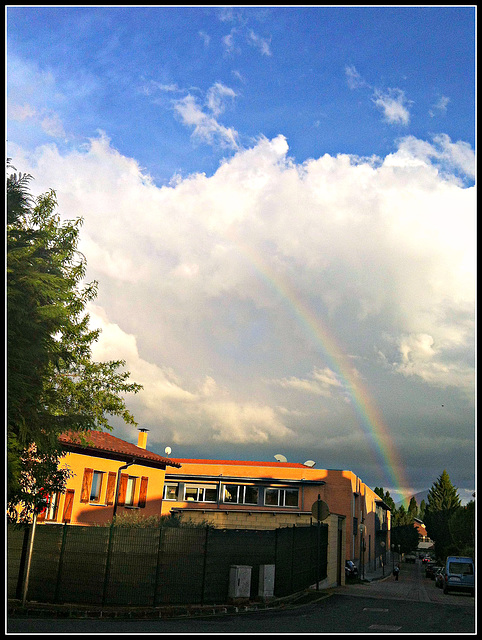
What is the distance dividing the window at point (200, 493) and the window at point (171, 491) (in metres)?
0.87

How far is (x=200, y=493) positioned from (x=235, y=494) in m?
3.10

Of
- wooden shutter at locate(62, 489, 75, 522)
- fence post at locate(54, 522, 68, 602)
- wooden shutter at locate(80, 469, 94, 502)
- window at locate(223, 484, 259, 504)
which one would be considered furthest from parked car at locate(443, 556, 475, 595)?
window at locate(223, 484, 259, 504)

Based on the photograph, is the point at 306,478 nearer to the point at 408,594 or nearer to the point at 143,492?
the point at 143,492

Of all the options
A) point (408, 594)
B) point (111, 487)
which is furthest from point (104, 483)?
point (408, 594)

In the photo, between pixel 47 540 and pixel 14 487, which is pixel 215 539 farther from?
pixel 14 487

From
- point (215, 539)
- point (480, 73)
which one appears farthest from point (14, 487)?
point (480, 73)

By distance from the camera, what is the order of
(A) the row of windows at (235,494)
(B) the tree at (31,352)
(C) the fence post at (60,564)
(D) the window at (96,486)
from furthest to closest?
(A) the row of windows at (235,494)
(D) the window at (96,486)
(C) the fence post at (60,564)
(B) the tree at (31,352)

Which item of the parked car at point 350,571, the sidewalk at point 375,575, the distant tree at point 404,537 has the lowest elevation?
the distant tree at point 404,537

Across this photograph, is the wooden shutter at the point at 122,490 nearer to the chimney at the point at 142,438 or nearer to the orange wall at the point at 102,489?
the orange wall at the point at 102,489

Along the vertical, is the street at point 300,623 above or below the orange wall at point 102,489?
below

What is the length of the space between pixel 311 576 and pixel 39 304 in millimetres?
16416

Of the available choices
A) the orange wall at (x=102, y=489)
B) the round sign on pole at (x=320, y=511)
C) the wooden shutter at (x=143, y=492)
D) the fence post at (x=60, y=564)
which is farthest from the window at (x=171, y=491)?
the fence post at (x=60, y=564)

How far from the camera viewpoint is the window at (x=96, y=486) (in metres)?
28.0

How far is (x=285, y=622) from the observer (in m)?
14.0
